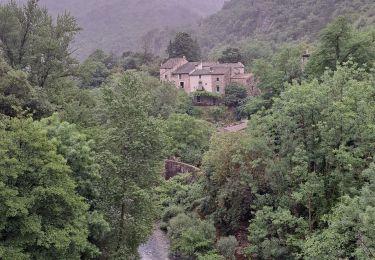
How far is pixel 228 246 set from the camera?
85.5ft

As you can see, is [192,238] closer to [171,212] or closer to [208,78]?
[171,212]

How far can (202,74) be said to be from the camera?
62312 mm

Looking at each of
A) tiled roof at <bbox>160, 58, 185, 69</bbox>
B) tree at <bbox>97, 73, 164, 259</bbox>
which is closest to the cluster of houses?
tiled roof at <bbox>160, 58, 185, 69</bbox>

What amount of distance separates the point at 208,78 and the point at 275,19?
50.8m

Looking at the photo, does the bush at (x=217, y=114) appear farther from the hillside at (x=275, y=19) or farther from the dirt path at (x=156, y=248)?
the hillside at (x=275, y=19)

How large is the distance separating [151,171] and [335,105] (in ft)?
29.3

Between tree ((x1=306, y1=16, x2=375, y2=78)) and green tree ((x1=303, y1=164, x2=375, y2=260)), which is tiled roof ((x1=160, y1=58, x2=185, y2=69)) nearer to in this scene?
tree ((x1=306, y1=16, x2=375, y2=78))

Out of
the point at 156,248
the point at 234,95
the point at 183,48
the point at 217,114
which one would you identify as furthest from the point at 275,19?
the point at 156,248

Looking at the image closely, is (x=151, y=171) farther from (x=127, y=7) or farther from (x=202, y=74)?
(x=127, y=7)

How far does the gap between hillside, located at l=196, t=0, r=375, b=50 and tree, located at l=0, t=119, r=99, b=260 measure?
61.1 m

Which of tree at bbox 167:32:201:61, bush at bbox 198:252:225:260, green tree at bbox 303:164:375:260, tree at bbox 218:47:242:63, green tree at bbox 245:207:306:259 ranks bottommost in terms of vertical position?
bush at bbox 198:252:225:260

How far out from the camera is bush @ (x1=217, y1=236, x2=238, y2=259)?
85.3ft

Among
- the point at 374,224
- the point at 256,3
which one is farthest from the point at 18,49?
the point at 256,3

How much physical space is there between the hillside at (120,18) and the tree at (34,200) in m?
119
